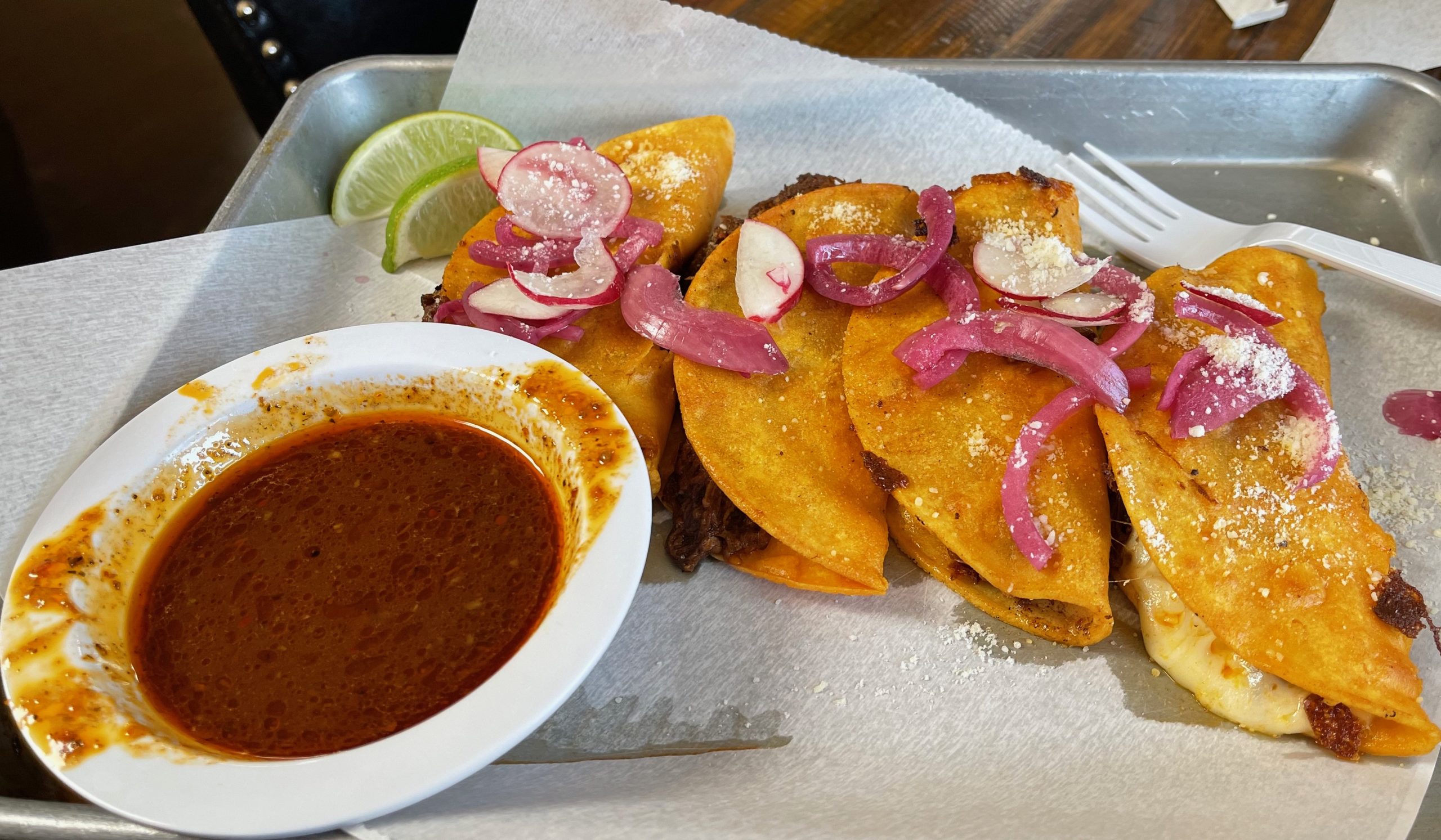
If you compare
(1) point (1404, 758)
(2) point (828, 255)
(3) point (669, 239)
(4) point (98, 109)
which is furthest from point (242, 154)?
(1) point (1404, 758)

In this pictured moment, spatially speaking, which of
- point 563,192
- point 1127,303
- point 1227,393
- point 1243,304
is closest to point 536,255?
point 563,192

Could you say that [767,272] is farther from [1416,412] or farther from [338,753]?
[1416,412]

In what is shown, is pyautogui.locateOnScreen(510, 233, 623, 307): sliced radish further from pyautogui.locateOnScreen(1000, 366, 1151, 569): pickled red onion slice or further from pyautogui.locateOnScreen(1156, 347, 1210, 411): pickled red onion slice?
pyautogui.locateOnScreen(1156, 347, 1210, 411): pickled red onion slice

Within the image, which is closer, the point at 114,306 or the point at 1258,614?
the point at 1258,614

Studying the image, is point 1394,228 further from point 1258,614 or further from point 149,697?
point 149,697

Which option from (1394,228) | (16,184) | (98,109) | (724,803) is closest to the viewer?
(724,803)

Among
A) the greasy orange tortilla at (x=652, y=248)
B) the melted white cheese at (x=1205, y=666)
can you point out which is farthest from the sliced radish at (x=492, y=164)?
the melted white cheese at (x=1205, y=666)
